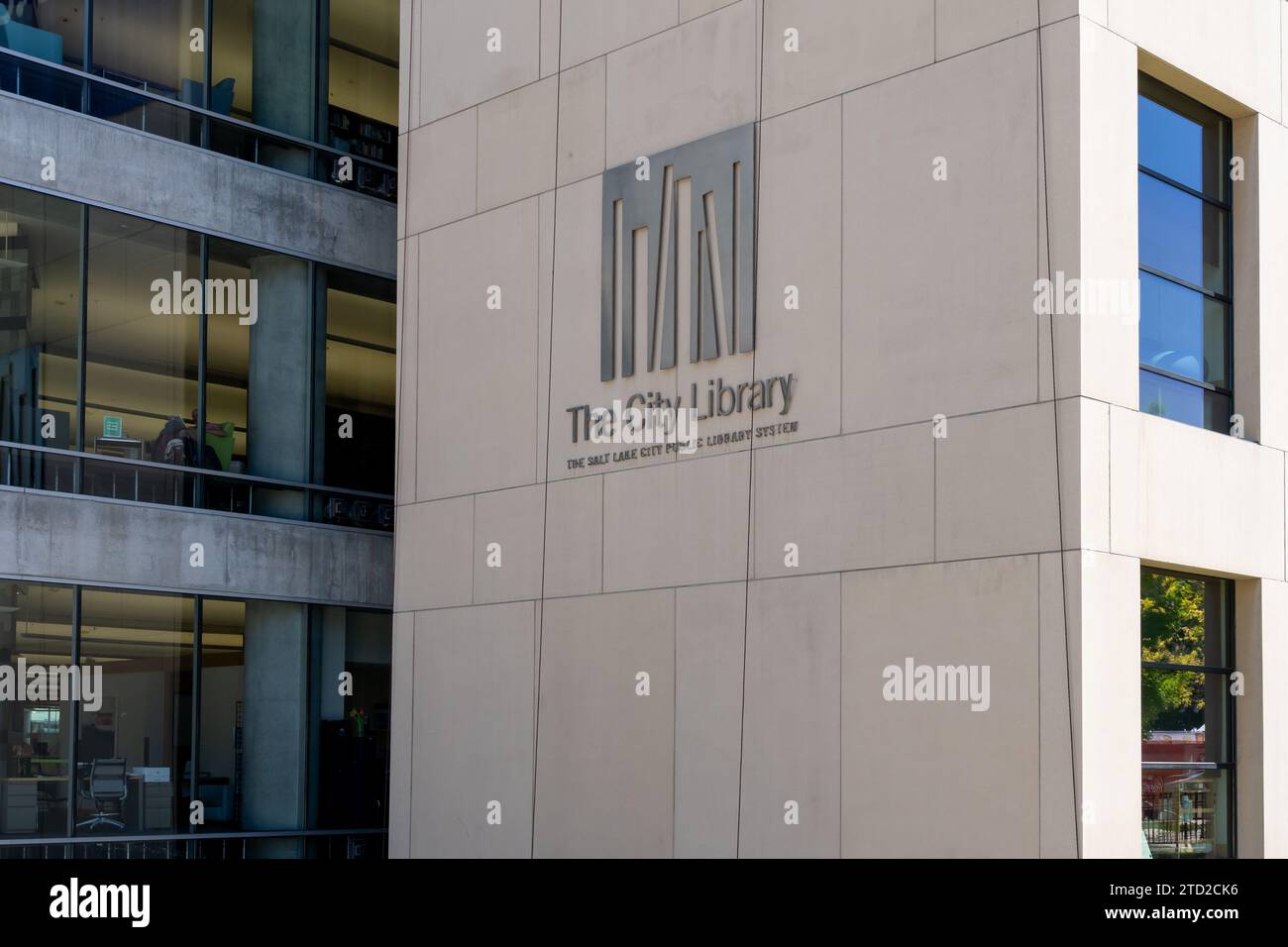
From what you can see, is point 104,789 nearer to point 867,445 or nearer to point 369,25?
point 867,445

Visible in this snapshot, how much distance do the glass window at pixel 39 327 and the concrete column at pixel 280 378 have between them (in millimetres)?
2637

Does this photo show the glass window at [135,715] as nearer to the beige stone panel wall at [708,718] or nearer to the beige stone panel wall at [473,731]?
the beige stone panel wall at [473,731]

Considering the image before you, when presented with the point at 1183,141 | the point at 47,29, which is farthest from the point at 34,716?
the point at 1183,141

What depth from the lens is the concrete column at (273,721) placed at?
19844mm

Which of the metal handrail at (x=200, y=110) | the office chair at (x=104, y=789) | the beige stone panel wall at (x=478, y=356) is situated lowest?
the office chair at (x=104, y=789)

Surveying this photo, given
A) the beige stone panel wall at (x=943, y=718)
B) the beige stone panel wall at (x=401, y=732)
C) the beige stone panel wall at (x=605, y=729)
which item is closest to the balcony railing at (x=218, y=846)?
the beige stone panel wall at (x=401, y=732)

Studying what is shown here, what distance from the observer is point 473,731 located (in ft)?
58.1

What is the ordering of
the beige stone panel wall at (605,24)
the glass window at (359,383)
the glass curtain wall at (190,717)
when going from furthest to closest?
1. the glass window at (359,383)
2. the glass curtain wall at (190,717)
3. the beige stone panel wall at (605,24)

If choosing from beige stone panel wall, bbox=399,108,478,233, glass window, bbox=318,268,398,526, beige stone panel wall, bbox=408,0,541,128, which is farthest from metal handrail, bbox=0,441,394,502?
beige stone panel wall, bbox=408,0,541,128

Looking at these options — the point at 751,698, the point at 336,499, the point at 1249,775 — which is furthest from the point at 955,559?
the point at 336,499

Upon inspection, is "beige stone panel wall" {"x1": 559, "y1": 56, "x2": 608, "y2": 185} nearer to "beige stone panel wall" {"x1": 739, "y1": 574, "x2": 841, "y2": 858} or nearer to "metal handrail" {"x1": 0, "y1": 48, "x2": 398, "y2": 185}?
"metal handrail" {"x1": 0, "y1": 48, "x2": 398, "y2": 185}

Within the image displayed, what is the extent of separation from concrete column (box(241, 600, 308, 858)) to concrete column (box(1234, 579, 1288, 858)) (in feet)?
37.6
